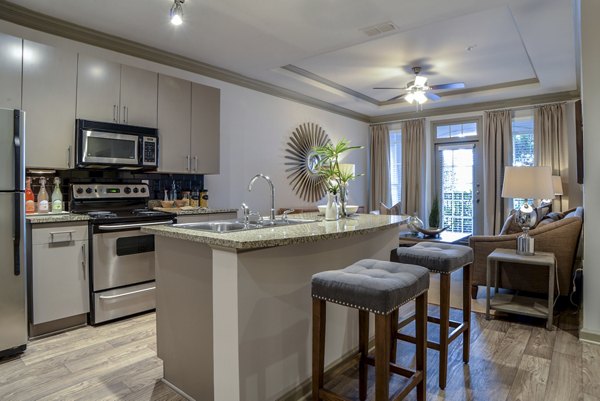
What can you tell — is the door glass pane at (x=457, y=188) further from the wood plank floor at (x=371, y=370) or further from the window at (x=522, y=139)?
A: the wood plank floor at (x=371, y=370)

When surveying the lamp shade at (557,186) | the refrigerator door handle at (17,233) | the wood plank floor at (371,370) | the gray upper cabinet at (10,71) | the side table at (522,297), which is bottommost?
the wood plank floor at (371,370)

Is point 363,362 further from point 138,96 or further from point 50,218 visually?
point 138,96

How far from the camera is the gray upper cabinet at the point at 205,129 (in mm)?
3855

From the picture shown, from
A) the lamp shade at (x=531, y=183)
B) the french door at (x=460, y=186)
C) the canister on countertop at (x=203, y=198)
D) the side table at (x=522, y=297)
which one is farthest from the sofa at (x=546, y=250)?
the canister on countertop at (x=203, y=198)

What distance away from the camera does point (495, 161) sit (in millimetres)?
5945

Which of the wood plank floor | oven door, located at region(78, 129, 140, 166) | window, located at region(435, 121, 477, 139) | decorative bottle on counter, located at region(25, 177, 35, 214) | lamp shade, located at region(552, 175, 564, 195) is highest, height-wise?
window, located at region(435, 121, 477, 139)

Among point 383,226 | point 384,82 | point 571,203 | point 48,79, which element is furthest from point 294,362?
point 571,203

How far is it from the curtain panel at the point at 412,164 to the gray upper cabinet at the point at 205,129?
403 cm

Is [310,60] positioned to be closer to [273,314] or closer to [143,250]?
[143,250]

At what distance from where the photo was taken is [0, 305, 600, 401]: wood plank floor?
2.01m

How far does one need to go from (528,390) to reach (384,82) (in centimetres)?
440

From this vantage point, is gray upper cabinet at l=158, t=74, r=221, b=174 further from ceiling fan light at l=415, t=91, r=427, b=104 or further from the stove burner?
ceiling fan light at l=415, t=91, r=427, b=104

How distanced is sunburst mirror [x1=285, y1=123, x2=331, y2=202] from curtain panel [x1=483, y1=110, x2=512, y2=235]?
277 cm

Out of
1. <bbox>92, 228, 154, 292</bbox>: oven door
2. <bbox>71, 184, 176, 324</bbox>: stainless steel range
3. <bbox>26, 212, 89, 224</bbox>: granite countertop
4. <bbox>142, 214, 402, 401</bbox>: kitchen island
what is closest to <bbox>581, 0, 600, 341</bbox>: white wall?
<bbox>142, 214, 402, 401</bbox>: kitchen island
